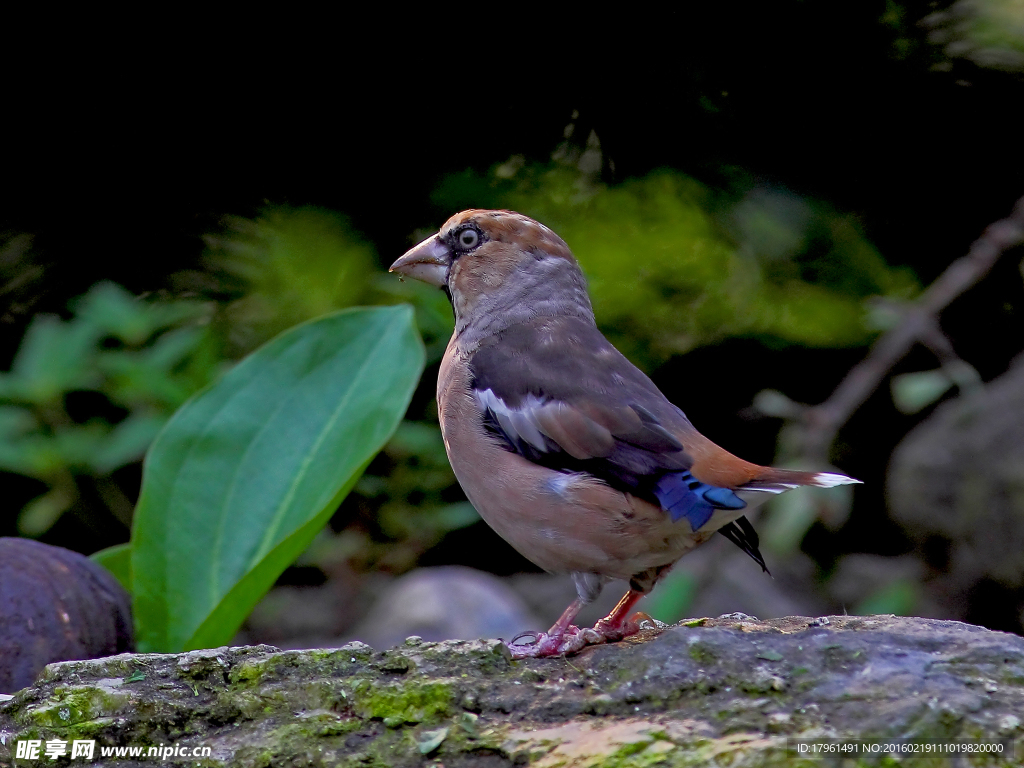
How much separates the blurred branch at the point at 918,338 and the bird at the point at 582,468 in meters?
2.03

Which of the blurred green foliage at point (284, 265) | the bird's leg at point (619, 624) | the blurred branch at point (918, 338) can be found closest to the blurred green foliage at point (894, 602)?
the blurred branch at point (918, 338)

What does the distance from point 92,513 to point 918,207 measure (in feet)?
13.1

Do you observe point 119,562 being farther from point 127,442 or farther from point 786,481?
point 786,481

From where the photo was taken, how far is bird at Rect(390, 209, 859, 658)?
2.45m

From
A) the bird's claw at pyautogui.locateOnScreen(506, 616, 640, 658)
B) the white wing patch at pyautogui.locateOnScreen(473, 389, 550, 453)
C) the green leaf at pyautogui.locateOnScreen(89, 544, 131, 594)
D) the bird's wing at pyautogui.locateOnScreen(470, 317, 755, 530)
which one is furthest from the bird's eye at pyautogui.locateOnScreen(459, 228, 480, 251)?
the green leaf at pyautogui.locateOnScreen(89, 544, 131, 594)

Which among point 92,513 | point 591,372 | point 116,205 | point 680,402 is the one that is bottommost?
point 92,513

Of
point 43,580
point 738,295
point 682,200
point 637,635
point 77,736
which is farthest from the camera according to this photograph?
point 738,295

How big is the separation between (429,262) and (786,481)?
133 centimetres

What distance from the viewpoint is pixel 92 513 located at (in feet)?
16.0

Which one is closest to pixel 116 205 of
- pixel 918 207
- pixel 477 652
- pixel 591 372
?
pixel 591 372

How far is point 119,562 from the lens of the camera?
348 centimetres

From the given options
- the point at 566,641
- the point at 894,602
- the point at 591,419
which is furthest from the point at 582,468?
the point at 894,602

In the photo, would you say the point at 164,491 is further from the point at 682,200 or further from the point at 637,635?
the point at 682,200

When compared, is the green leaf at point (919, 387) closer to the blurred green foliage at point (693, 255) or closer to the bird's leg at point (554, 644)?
the blurred green foliage at point (693, 255)
